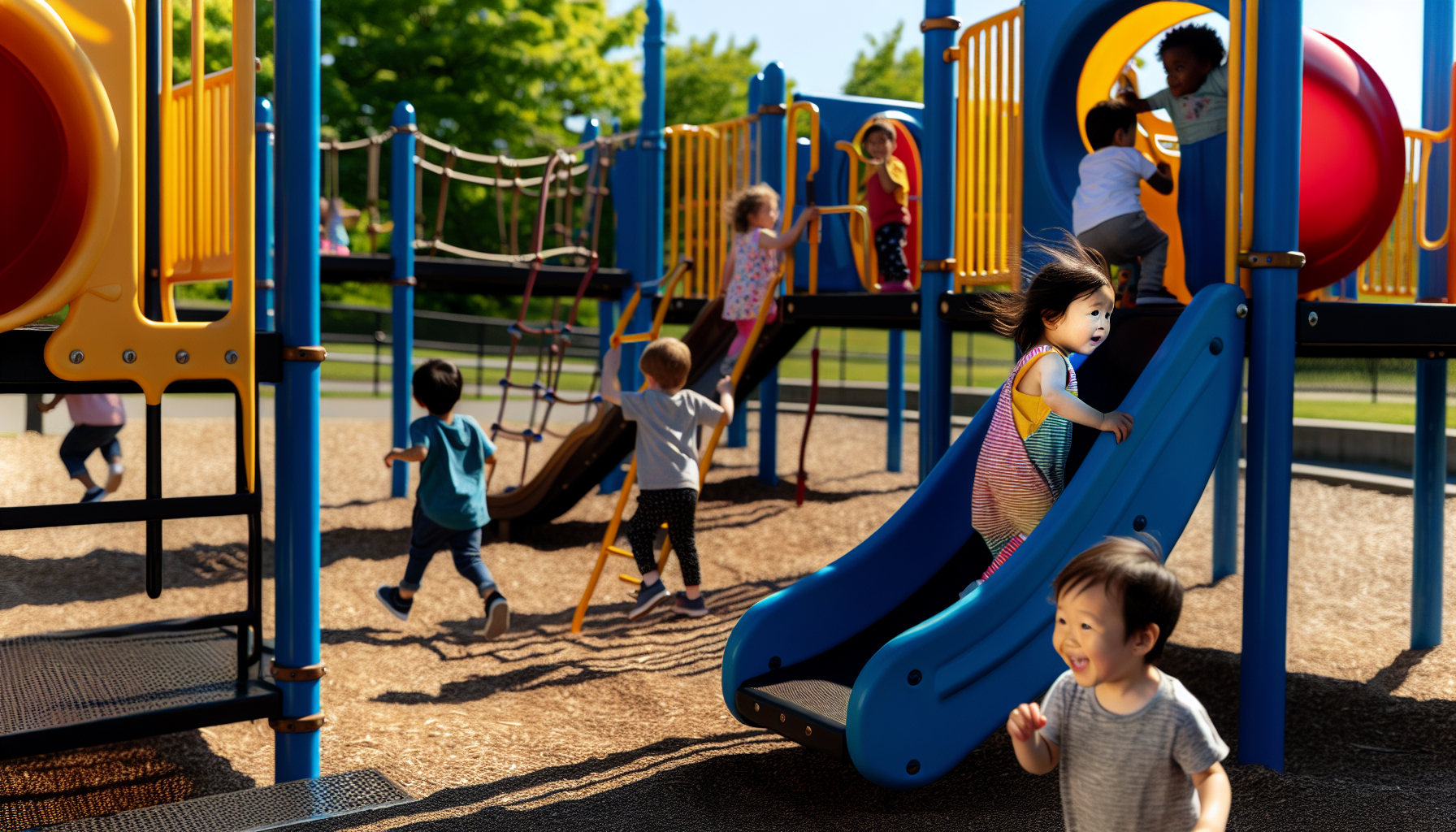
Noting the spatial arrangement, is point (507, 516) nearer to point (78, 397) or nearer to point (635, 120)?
point (78, 397)

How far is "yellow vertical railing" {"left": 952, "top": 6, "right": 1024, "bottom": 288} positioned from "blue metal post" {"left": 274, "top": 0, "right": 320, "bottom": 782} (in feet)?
10.4

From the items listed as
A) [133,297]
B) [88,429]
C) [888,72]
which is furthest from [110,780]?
[888,72]

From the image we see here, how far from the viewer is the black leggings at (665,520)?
647 centimetres

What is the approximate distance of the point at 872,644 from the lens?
176 inches

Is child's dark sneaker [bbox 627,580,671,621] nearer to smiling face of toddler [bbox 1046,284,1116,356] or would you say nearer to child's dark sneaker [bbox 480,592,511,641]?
child's dark sneaker [bbox 480,592,511,641]

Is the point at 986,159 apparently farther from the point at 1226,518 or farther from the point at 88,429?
the point at 88,429

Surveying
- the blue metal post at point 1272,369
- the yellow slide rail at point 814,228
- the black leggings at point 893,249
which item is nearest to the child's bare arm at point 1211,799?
the blue metal post at point 1272,369

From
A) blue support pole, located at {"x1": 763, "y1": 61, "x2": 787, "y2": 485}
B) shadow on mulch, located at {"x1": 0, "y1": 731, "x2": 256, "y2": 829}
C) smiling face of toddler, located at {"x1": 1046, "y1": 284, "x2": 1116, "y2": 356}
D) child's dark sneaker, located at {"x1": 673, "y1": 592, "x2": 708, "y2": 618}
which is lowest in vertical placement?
shadow on mulch, located at {"x1": 0, "y1": 731, "x2": 256, "y2": 829}

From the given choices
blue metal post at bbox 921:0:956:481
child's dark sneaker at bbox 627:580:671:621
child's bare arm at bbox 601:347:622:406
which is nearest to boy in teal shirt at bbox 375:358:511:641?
child's bare arm at bbox 601:347:622:406

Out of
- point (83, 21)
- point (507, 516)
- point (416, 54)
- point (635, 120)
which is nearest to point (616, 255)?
point (507, 516)

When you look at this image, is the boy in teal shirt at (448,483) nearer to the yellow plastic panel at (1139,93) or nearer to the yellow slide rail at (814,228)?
the yellow slide rail at (814,228)

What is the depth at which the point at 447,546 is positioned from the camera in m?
6.06

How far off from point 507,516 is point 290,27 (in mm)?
6012

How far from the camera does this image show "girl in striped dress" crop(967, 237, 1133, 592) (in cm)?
394
